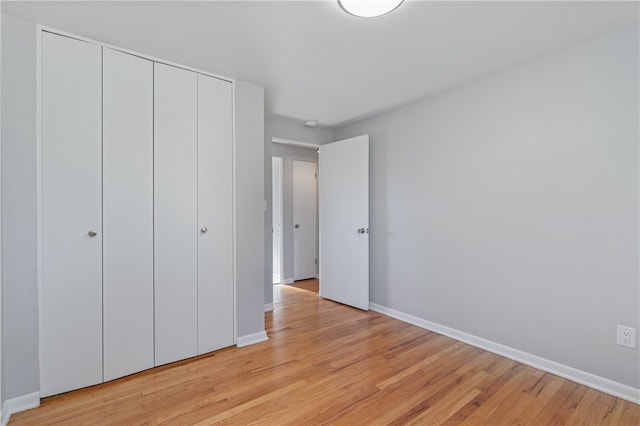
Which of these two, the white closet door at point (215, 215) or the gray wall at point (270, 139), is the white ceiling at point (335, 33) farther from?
the gray wall at point (270, 139)

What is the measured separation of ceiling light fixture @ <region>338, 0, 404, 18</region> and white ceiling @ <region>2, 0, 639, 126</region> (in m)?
0.08

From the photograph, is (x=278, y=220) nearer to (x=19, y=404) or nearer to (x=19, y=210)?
(x=19, y=210)

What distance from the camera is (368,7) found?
5.34 ft

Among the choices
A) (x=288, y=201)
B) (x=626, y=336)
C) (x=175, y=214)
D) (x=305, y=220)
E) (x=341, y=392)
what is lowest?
(x=341, y=392)

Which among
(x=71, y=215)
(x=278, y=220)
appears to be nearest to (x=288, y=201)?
(x=278, y=220)

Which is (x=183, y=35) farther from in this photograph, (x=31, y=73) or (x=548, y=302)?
(x=548, y=302)

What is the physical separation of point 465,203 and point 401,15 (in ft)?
5.63

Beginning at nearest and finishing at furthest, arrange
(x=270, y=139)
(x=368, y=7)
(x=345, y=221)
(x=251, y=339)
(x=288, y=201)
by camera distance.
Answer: (x=368, y=7), (x=251, y=339), (x=270, y=139), (x=345, y=221), (x=288, y=201)

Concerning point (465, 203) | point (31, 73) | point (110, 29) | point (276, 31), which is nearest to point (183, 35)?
point (110, 29)

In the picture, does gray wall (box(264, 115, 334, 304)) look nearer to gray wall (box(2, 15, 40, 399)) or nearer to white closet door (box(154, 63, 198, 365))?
white closet door (box(154, 63, 198, 365))

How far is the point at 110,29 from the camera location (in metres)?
1.92

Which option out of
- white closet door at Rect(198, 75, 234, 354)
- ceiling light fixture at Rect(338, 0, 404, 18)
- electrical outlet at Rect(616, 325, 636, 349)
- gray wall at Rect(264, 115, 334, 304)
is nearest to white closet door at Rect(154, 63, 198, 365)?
white closet door at Rect(198, 75, 234, 354)

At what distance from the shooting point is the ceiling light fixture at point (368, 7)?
160 centimetres

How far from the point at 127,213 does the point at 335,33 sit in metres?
1.91
